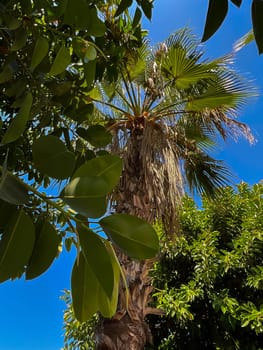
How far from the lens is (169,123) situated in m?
4.20

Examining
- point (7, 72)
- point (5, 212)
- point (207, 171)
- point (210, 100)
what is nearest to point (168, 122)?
point (210, 100)

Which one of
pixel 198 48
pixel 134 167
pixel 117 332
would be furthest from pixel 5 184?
pixel 198 48

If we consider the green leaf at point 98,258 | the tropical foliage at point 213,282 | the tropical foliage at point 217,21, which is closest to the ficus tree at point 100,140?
the green leaf at point 98,258

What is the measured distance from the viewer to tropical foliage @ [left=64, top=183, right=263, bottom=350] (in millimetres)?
4930

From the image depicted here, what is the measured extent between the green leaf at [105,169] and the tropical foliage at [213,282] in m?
4.26

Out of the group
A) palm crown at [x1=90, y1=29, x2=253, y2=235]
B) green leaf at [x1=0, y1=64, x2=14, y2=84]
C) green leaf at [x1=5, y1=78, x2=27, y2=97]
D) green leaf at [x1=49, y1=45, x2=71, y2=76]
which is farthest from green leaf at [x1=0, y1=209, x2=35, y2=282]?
palm crown at [x1=90, y1=29, x2=253, y2=235]

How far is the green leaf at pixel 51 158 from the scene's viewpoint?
0.43 meters

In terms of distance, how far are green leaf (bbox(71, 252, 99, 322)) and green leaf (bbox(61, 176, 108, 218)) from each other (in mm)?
64

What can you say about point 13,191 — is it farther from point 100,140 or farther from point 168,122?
point 168,122

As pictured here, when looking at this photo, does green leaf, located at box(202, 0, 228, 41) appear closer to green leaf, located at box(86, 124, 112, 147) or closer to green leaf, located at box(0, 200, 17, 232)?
green leaf, located at box(0, 200, 17, 232)

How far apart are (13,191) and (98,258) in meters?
0.10

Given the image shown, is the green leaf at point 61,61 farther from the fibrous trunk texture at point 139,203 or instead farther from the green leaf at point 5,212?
the fibrous trunk texture at point 139,203

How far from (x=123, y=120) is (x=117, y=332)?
6.54ft

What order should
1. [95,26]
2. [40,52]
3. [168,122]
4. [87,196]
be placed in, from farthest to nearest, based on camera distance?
[168,122] < [95,26] < [40,52] < [87,196]
